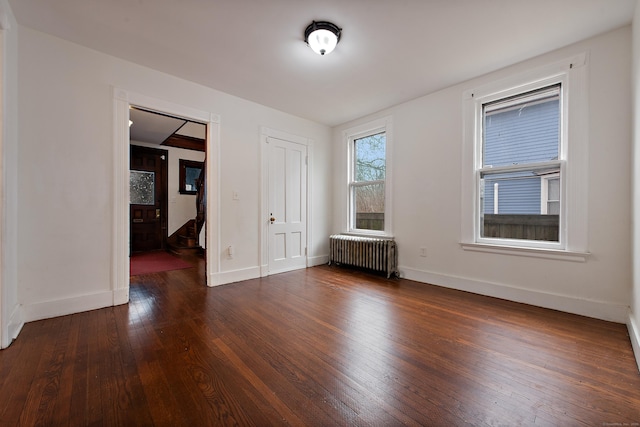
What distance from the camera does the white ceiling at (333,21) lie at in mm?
2100

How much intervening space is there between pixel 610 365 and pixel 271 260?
3.64 metres

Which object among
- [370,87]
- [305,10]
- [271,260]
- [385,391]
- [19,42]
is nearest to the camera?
[385,391]

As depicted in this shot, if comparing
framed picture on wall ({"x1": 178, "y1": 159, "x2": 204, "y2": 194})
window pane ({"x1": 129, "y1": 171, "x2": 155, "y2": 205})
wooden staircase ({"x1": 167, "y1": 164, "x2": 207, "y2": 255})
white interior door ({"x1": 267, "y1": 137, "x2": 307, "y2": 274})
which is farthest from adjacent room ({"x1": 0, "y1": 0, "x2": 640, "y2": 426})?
framed picture on wall ({"x1": 178, "y1": 159, "x2": 204, "y2": 194})

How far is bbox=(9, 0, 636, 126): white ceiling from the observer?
2.10 m

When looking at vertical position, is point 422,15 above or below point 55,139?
above

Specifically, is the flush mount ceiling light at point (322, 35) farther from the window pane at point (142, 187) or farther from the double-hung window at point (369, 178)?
the window pane at point (142, 187)

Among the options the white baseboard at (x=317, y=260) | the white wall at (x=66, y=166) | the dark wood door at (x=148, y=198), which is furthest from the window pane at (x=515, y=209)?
the dark wood door at (x=148, y=198)

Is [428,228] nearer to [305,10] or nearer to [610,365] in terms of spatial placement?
[610,365]

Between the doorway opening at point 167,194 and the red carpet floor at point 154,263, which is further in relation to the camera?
the doorway opening at point 167,194

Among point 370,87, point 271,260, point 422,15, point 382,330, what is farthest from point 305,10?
point 271,260

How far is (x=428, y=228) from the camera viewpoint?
370 centimetres

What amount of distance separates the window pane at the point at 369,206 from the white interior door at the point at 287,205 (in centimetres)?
95

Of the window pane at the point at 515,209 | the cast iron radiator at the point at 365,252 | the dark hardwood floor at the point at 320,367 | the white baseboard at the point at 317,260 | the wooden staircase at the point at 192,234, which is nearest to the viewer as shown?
the dark hardwood floor at the point at 320,367

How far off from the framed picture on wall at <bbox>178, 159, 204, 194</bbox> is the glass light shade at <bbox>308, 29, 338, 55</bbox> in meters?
5.74
